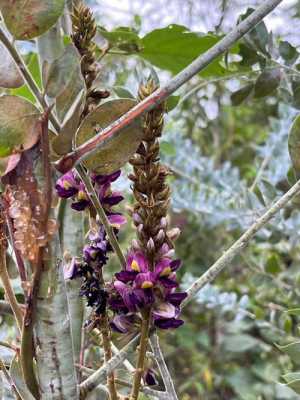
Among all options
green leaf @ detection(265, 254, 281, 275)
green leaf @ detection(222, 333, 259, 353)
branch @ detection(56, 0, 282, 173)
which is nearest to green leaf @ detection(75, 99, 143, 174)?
branch @ detection(56, 0, 282, 173)

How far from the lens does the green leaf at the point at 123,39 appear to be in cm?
65

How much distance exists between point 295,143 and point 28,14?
8.7 inches

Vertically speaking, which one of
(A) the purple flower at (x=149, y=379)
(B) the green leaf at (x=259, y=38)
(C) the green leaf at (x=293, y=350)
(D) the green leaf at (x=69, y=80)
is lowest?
(C) the green leaf at (x=293, y=350)

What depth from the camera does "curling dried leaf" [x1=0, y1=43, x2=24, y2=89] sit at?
0.35 metres

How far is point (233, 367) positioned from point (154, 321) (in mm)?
1787

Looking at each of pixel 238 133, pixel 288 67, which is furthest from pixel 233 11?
pixel 238 133

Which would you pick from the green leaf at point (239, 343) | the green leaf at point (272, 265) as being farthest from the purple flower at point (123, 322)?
the green leaf at point (239, 343)

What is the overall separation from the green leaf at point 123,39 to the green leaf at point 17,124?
32cm

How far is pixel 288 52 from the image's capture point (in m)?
0.70

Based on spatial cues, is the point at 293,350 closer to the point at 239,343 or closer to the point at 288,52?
the point at 288,52

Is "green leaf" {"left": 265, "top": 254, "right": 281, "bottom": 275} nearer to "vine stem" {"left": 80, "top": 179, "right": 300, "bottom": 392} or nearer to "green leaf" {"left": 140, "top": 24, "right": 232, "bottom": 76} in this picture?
"green leaf" {"left": 140, "top": 24, "right": 232, "bottom": 76}

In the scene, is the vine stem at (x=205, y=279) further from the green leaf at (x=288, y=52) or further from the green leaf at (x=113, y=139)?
the green leaf at (x=288, y=52)

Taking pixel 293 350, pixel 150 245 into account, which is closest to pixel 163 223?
pixel 150 245

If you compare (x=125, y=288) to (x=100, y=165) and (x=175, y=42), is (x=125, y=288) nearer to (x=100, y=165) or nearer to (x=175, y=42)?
(x=100, y=165)
